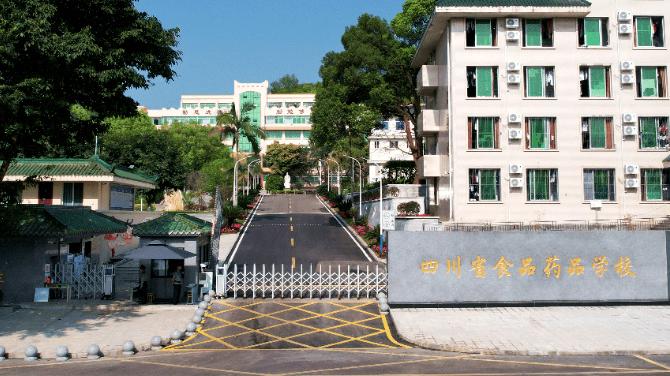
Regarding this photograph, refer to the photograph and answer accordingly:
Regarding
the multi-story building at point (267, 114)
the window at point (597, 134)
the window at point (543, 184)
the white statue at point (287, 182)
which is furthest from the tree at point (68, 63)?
the multi-story building at point (267, 114)

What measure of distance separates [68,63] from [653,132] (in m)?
30.8

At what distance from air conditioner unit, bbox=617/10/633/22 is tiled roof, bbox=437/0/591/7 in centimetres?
188

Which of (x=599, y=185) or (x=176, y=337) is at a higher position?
(x=599, y=185)

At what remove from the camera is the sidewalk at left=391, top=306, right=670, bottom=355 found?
15.2 metres

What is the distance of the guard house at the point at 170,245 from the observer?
68.2ft

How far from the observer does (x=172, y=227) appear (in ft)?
68.8

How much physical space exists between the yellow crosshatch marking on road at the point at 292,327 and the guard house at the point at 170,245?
6.13 feet

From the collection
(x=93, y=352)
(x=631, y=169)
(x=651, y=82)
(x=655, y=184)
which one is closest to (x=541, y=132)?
(x=631, y=169)

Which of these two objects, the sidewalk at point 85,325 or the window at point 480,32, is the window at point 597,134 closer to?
the window at point 480,32

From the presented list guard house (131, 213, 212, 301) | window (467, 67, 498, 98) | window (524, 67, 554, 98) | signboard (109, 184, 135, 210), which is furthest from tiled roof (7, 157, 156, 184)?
window (524, 67, 554, 98)

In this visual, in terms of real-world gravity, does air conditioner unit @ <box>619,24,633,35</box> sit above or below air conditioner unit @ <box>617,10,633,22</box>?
below

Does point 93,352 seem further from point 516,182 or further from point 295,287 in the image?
point 516,182

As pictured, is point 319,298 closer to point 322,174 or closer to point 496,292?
point 496,292

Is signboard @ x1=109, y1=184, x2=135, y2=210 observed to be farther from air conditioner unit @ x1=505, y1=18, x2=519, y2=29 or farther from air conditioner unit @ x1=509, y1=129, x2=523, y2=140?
air conditioner unit @ x1=505, y1=18, x2=519, y2=29
